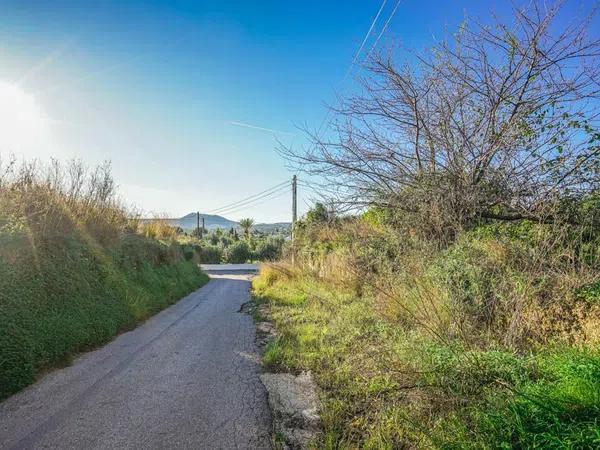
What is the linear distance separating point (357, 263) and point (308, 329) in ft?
10.2

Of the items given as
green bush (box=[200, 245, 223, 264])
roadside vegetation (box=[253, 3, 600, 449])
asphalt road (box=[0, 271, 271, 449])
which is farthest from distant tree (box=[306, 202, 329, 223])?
green bush (box=[200, 245, 223, 264])

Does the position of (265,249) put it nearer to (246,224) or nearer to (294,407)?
(246,224)

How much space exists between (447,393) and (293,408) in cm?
151

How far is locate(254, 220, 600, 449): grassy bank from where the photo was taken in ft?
8.67

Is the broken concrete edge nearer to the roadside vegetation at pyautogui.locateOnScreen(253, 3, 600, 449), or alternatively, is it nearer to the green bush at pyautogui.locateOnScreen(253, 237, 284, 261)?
the roadside vegetation at pyautogui.locateOnScreen(253, 3, 600, 449)

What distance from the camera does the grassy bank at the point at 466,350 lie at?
264 cm

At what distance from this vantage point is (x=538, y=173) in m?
6.66

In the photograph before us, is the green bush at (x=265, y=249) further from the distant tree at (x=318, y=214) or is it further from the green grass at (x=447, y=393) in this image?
the green grass at (x=447, y=393)

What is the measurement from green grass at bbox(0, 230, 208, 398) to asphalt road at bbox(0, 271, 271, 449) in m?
0.27

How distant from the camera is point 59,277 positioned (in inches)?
245

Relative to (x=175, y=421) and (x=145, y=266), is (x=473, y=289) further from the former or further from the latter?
(x=145, y=266)

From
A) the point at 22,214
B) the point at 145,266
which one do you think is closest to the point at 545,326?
the point at 22,214

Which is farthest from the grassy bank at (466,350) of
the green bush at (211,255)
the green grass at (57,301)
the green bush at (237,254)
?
the green bush at (237,254)

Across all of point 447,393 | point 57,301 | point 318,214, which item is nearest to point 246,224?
point 318,214
